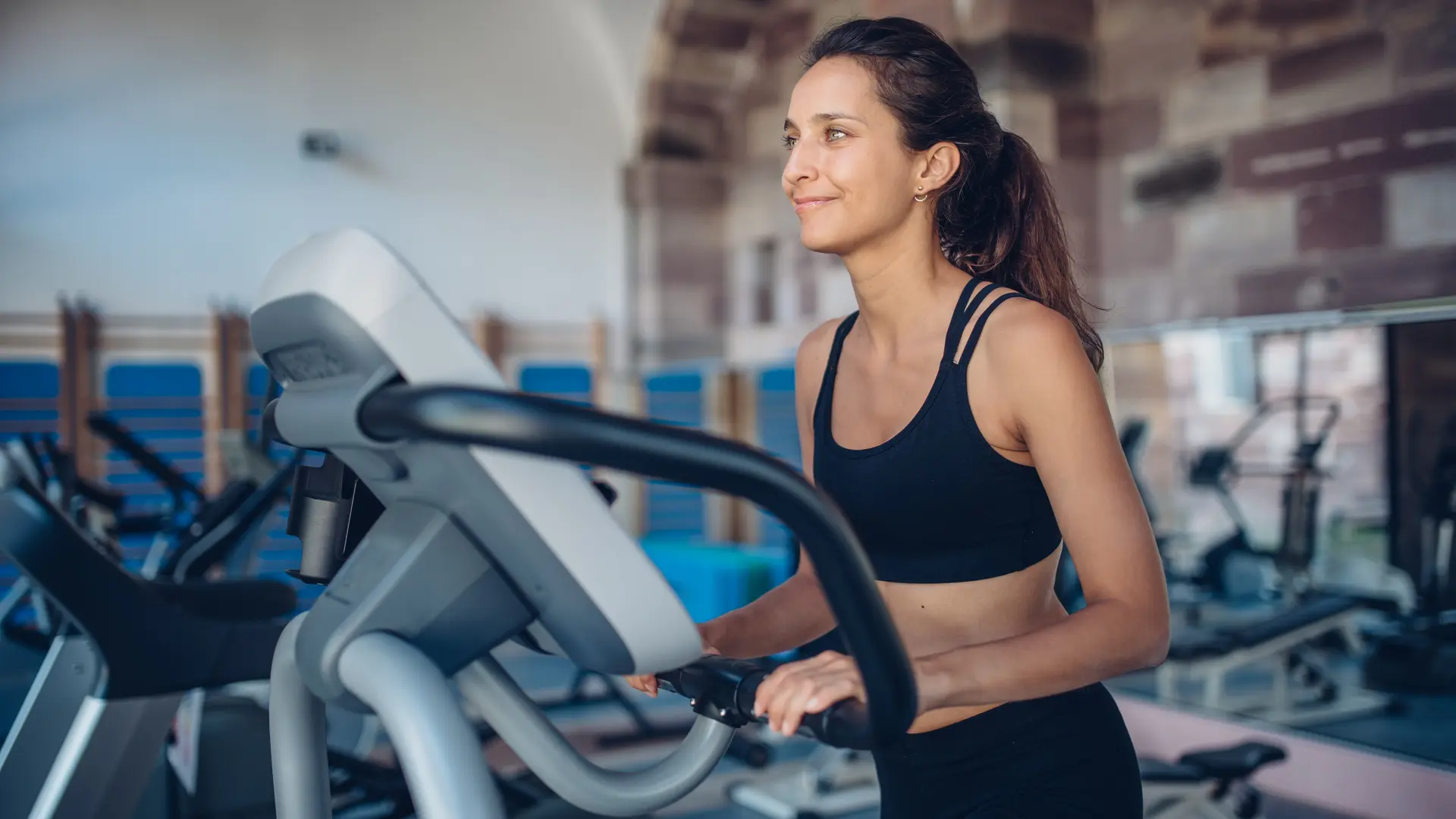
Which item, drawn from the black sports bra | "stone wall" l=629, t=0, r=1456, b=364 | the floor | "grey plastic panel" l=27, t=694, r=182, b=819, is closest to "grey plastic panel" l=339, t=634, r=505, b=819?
the black sports bra

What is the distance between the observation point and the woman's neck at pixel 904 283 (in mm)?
1200

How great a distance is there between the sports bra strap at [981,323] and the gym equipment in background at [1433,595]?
2.74 metres

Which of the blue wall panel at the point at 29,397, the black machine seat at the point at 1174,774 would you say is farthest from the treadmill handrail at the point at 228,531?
the blue wall panel at the point at 29,397

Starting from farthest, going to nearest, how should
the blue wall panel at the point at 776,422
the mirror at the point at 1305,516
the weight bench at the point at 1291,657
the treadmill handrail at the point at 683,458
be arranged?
the blue wall panel at the point at 776,422
the weight bench at the point at 1291,657
the mirror at the point at 1305,516
the treadmill handrail at the point at 683,458

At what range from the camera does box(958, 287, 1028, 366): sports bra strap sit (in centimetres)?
111

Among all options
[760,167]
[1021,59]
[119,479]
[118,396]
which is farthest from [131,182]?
[1021,59]

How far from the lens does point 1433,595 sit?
10.6ft

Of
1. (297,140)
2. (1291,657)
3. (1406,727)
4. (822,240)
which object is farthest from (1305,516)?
(297,140)

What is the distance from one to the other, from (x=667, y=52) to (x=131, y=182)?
3050mm

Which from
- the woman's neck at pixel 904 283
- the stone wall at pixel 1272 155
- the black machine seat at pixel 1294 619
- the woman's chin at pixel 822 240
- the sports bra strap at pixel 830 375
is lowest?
the black machine seat at pixel 1294 619

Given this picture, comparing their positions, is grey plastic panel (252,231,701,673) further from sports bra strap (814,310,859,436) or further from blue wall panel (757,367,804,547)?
blue wall panel (757,367,804,547)

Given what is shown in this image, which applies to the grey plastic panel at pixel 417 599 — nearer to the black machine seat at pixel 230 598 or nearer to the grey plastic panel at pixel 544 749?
the grey plastic panel at pixel 544 749

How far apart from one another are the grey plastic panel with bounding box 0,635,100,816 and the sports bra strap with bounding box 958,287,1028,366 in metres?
1.54

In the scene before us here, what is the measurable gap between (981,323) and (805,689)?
534 millimetres
